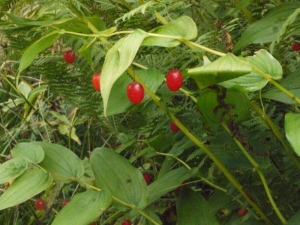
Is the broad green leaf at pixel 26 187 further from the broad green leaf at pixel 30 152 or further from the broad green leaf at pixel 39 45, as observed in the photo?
the broad green leaf at pixel 39 45

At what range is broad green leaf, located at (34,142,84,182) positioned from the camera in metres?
0.80

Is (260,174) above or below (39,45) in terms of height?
below

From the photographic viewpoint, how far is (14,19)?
0.74 meters

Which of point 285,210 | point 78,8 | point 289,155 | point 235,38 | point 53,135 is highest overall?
point 78,8

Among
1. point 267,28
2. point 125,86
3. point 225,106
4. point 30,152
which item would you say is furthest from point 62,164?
point 267,28

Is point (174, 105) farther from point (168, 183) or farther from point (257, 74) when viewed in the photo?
point (257, 74)

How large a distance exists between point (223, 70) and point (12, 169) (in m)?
0.34

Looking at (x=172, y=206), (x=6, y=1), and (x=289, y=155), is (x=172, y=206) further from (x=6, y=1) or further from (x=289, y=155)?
(x=6, y=1)

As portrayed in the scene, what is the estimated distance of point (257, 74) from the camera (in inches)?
25.5

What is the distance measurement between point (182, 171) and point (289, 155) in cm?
18

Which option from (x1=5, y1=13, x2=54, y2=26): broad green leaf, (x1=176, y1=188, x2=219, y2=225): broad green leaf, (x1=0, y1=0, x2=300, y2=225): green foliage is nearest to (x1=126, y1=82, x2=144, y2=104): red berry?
(x1=0, y1=0, x2=300, y2=225): green foliage

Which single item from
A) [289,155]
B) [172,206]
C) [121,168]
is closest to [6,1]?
[121,168]

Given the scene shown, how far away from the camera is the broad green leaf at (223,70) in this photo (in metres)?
0.56

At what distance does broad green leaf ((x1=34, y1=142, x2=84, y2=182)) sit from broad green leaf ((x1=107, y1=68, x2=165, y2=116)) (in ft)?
0.38
